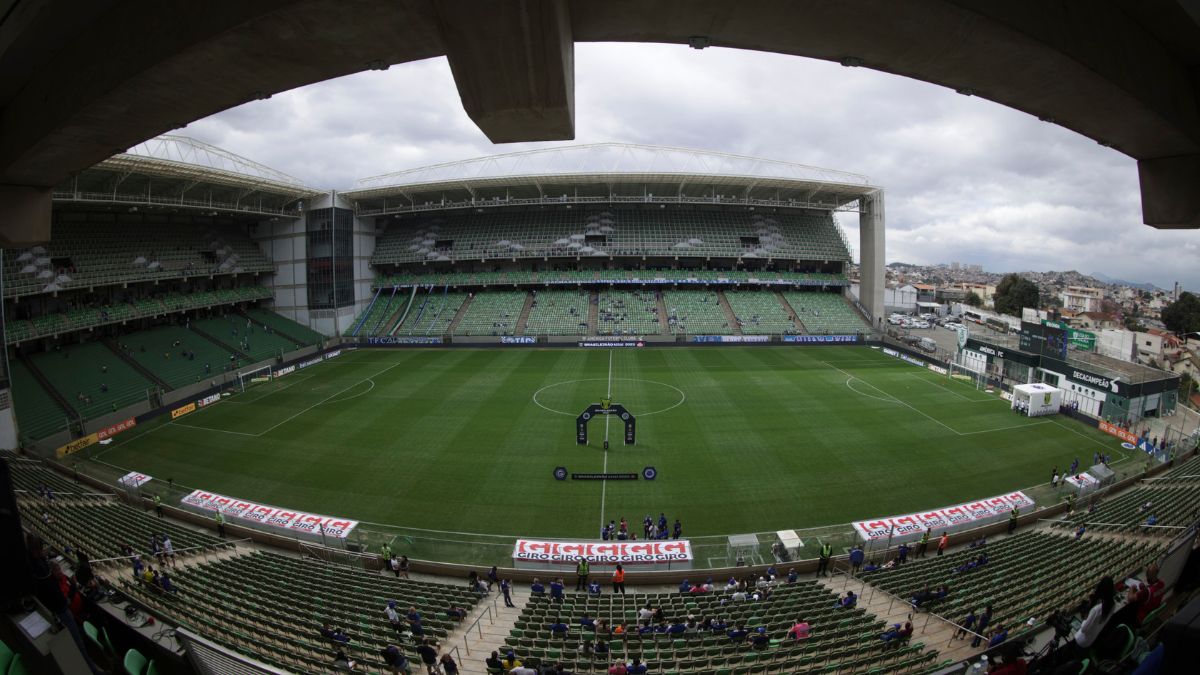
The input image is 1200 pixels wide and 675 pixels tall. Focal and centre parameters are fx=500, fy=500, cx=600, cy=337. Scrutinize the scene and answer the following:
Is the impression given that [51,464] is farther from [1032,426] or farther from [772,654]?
[1032,426]

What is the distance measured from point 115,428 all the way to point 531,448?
73.3ft

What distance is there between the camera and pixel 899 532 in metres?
15.4

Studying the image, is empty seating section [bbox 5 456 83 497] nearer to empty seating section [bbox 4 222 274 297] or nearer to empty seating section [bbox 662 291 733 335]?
empty seating section [bbox 4 222 274 297]

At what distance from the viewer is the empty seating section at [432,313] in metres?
49.4

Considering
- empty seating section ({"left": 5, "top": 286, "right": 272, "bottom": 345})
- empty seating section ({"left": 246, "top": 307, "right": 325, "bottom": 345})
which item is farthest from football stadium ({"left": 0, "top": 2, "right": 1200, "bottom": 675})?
empty seating section ({"left": 246, "top": 307, "right": 325, "bottom": 345})

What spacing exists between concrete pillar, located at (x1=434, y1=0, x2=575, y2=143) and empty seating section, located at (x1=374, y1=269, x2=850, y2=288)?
50.7 m

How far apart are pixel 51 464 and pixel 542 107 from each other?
29.7 m

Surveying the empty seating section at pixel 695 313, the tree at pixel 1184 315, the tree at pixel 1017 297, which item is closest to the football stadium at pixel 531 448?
the empty seating section at pixel 695 313

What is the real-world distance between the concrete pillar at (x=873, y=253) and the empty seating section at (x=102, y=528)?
180 feet

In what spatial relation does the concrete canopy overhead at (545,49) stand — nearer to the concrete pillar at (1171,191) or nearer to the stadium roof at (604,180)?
the concrete pillar at (1171,191)

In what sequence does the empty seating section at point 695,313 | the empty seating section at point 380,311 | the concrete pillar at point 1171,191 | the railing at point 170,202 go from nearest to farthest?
the concrete pillar at point 1171,191
the railing at point 170,202
the empty seating section at point 695,313
the empty seating section at point 380,311

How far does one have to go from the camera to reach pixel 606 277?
54812 millimetres

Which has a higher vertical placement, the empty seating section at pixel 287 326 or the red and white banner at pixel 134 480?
the empty seating section at pixel 287 326

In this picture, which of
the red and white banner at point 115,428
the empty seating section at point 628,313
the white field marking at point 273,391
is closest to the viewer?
the red and white banner at point 115,428
